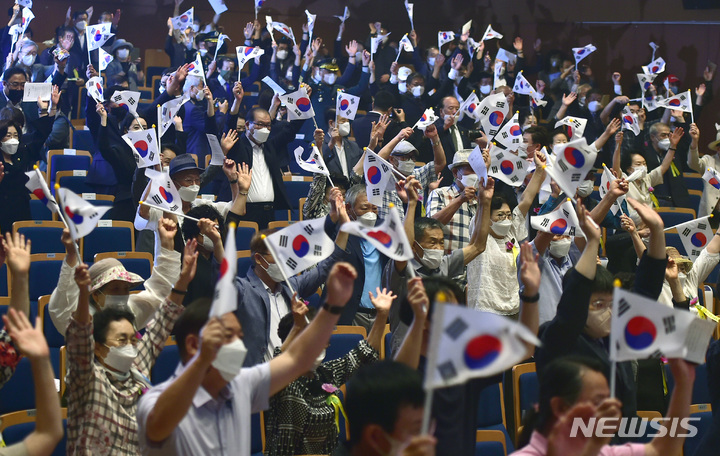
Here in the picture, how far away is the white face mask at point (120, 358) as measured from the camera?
9.64ft

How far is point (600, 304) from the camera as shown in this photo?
128 inches

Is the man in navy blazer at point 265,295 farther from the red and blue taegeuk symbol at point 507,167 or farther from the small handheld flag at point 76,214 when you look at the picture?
the red and blue taegeuk symbol at point 507,167

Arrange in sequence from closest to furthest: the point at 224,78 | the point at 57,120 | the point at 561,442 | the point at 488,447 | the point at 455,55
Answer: the point at 561,442, the point at 488,447, the point at 57,120, the point at 224,78, the point at 455,55

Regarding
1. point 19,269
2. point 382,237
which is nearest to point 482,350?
point 382,237

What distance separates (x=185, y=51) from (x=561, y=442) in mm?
9724

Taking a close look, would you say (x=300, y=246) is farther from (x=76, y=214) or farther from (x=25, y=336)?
(x=25, y=336)

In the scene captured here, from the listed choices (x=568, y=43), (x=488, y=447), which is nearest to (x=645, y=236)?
(x=488, y=447)

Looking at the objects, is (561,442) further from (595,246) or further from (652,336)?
(595,246)

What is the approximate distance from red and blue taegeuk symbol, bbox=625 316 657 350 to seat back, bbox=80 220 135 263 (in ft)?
14.9

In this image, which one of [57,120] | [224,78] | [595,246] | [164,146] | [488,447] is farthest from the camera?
[224,78]

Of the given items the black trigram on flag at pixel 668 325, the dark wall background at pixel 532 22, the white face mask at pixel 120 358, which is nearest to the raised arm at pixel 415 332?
the black trigram on flag at pixel 668 325

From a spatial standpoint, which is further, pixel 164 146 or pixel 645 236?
pixel 164 146

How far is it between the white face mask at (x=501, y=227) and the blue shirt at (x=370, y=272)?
76 cm

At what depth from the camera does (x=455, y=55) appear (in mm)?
11359
